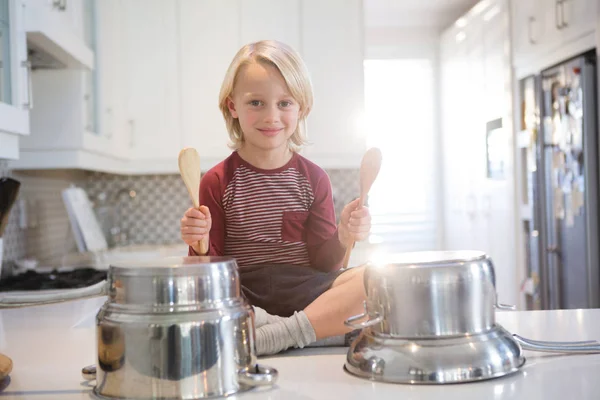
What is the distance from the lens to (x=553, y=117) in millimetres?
3271

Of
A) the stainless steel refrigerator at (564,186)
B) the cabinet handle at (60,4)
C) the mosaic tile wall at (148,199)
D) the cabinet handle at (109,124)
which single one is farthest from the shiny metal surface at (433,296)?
the mosaic tile wall at (148,199)

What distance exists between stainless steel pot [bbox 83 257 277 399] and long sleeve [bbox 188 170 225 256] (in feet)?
1.31

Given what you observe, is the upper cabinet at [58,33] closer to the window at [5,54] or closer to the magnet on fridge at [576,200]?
the window at [5,54]

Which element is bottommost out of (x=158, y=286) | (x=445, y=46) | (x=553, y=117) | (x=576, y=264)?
(x=576, y=264)

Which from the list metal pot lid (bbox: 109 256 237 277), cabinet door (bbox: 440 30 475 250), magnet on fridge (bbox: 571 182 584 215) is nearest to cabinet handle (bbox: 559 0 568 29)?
→ magnet on fridge (bbox: 571 182 584 215)

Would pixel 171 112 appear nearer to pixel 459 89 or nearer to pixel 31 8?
pixel 31 8

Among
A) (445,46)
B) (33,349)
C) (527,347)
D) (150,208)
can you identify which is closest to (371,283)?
(527,347)

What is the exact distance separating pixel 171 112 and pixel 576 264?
6.65 ft

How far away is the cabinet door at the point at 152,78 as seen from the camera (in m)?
3.58

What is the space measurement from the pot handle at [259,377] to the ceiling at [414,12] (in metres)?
4.50

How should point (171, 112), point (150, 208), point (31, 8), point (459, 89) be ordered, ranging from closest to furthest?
point (31, 8) < point (171, 112) < point (150, 208) < point (459, 89)

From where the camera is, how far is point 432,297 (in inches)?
29.0

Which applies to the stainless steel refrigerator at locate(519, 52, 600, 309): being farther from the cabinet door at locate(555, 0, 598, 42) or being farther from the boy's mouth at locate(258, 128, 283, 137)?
the boy's mouth at locate(258, 128, 283, 137)

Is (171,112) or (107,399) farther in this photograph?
(171,112)
